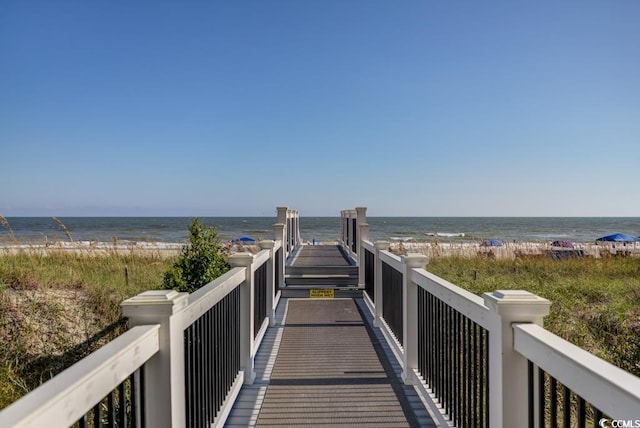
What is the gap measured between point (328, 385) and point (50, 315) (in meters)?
4.43

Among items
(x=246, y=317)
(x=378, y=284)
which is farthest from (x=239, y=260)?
(x=378, y=284)

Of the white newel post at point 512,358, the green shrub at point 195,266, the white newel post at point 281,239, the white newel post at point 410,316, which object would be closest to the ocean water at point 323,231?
the white newel post at point 281,239

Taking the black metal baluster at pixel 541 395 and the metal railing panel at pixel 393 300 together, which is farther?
the metal railing panel at pixel 393 300

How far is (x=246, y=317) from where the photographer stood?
13.6ft

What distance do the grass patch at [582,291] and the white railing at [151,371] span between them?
476 centimetres

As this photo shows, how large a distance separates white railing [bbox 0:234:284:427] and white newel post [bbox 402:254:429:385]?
1654 mm

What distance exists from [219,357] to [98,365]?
183 centimetres

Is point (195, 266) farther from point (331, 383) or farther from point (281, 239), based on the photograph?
point (281, 239)

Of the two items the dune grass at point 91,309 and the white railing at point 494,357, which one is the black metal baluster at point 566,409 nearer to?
the white railing at point 494,357

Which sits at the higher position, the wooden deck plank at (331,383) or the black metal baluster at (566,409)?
the black metal baluster at (566,409)

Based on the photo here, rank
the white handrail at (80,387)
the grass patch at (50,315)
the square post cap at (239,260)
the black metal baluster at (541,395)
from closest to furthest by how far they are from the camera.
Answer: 1. the white handrail at (80,387)
2. the black metal baluster at (541,395)
3. the square post cap at (239,260)
4. the grass patch at (50,315)

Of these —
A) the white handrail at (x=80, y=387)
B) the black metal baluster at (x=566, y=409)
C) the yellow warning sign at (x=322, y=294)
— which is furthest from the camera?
the yellow warning sign at (x=322, y=294)

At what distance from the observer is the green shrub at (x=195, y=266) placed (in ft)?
17.1

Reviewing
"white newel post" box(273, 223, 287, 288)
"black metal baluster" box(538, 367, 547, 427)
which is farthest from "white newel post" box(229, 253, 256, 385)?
"white newel post" box(273, 223, 287, 288)
